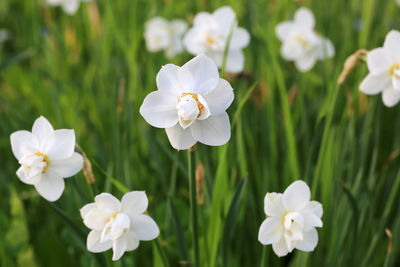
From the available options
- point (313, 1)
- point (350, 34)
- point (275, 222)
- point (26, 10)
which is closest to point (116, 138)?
point (275, 222)

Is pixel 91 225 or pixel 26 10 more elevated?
pixel 26 10

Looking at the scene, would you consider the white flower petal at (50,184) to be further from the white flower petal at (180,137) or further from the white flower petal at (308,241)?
the white flower petal at (308,241)

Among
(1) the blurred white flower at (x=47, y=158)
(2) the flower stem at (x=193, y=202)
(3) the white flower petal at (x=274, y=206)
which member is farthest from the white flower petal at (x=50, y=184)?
(3) the white flower petal at (x=274, y=206)

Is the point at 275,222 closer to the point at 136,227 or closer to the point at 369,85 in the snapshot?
the point at 136,227

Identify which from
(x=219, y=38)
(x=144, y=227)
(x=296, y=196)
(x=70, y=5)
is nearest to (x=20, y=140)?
(x=144, y=227)

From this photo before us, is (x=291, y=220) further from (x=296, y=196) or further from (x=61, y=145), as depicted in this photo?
(x=61, y=145)

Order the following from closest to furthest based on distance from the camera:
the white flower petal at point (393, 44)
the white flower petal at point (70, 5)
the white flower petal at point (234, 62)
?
1. the white flower petal at point (393, 44)
2. the white flower petal at point (234, 62)
3. the white flower petal at point (70, 5)

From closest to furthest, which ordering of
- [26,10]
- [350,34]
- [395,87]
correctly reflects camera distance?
1. [395,87]
2. [350,34]
3. [26,10]
